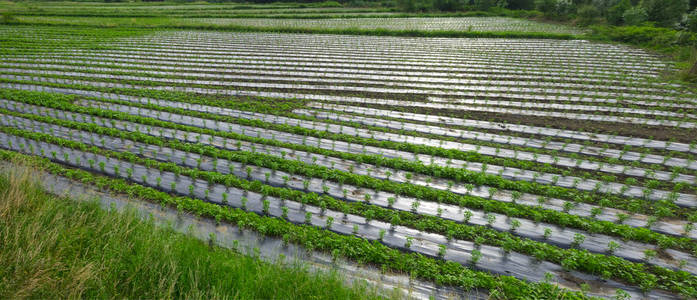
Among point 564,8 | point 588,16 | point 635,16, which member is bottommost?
point 635,16

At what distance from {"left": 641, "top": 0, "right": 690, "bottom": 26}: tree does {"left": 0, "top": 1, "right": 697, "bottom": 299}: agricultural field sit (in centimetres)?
1565

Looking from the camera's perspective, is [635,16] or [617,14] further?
[617,14]

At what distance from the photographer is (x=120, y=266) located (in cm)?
310

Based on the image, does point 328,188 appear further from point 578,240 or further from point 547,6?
point 547,6

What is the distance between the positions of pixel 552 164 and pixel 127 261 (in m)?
7.27

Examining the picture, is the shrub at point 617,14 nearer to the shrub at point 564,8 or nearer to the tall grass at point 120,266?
the shrub at point 564,8

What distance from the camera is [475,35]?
22.9 meters

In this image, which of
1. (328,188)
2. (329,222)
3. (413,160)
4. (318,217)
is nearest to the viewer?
(329,222)

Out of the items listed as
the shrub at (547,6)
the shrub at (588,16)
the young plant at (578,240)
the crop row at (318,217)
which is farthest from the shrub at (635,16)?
the crop row at (318,217)

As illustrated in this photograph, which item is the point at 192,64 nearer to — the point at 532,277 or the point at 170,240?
the point at 170,240

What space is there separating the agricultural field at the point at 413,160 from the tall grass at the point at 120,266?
27.9 inches

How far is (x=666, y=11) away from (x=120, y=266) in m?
35.9

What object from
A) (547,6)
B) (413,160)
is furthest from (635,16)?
(413,160)

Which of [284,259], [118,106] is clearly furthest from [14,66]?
[284,259]
